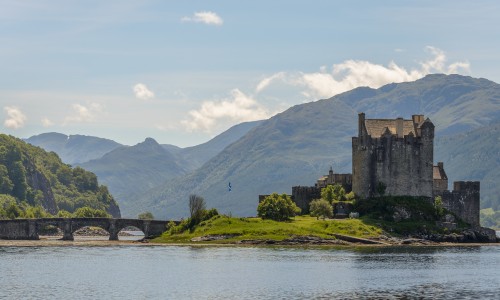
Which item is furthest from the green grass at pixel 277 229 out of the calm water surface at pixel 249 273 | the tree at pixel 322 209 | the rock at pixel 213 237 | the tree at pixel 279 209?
the calm water surface at pixel 249 273

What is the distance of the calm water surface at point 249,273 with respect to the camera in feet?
368

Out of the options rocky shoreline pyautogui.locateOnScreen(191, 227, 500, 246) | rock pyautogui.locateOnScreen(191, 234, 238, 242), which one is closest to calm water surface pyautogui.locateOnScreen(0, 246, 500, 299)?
rocky shoreline pyautogui.locateOnScreen(191, 227, 500, 246)

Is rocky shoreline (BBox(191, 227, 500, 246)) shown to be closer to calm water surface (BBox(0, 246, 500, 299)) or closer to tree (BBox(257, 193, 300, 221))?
→ calm water surface (BBox(0, 246, 500, 299))

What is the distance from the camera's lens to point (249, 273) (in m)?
133

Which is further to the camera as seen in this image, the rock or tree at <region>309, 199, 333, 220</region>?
tree at <region>309, 199, 333, 220</region>

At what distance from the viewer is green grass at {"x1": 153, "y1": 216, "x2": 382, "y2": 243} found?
18625 cm

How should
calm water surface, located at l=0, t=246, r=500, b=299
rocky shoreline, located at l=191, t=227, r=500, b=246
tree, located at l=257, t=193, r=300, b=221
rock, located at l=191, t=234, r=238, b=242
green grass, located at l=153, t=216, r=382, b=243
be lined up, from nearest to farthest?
1. calm water surface, located at l=0, t=246, r=500, b=299
2. rocky shoreline, located at l=191, t=227, r=500, b=246
3. green grass, located at l=153, t=216, r=382, b=243
4. rock, located at l=191, t=234, r=238, b=242
5. tree, located at l=257, t=193, r=300, b=221

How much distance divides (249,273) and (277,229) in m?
55.1

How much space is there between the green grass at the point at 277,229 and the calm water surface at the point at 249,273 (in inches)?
370

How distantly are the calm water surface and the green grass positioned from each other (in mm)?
9387

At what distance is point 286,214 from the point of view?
197000mm

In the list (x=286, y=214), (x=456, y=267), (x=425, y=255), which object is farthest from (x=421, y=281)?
(x=286, y=214)

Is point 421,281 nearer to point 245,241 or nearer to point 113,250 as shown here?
point 245,241

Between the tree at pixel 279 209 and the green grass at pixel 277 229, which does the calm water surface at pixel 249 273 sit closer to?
the green grass at pixel 277 229
